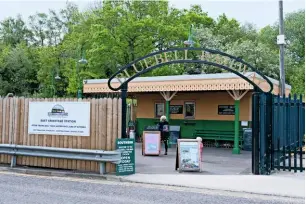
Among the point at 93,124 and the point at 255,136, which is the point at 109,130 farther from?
the point at 255,136

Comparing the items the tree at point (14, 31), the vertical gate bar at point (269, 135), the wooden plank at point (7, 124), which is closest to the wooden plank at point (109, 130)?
the wooden plank at point (7, 124)

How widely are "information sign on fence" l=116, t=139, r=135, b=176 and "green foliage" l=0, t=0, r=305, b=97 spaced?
1545 cm

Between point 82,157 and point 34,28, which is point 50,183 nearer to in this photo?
point 82,157

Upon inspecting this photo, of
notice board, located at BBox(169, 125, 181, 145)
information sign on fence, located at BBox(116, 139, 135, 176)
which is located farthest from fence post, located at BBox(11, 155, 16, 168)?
notice board, located at BBox(169, 125, 181, 145)

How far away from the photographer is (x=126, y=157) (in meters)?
10.6

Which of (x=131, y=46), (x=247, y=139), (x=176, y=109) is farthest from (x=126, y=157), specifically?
(x=131, y=46)

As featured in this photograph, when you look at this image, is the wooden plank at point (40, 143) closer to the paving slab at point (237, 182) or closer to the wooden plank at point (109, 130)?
the wooden plank at point (109, 130)

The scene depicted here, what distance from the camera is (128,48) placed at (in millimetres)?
31469

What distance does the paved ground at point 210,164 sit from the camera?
1144 cm

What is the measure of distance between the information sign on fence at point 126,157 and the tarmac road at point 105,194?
642mm

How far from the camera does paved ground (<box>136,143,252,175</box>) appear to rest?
1144cm

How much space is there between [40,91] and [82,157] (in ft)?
121

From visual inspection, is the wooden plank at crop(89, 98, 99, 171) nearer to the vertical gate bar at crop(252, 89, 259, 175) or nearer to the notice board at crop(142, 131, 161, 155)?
the vertical gate bar at crop(252, 89, 259, 175)

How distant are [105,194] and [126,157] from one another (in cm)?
227
